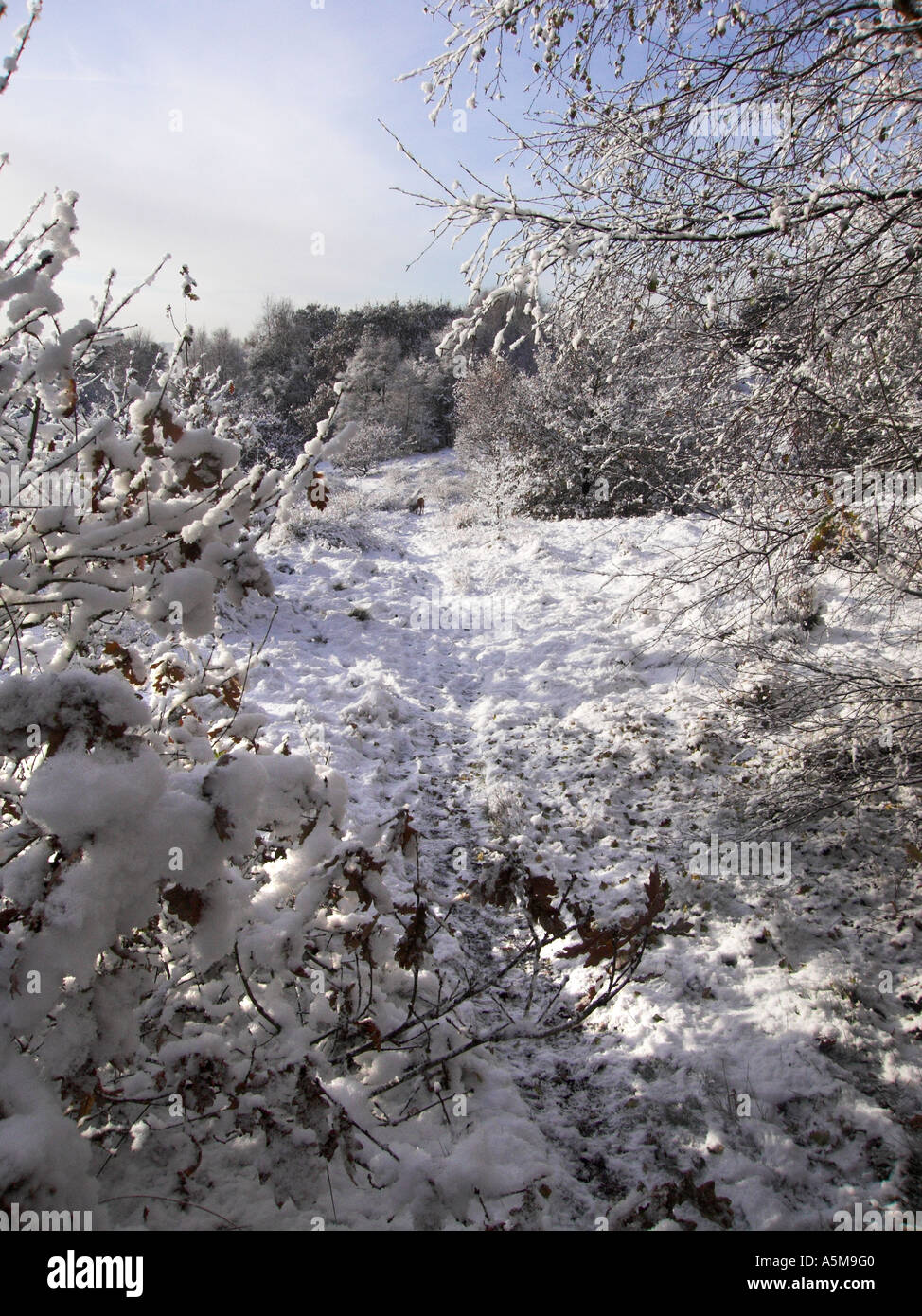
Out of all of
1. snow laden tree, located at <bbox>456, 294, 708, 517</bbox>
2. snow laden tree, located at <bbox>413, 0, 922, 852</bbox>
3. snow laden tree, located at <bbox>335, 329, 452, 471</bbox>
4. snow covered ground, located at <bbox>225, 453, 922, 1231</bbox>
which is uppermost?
snow laden tree, located at <bbox>335, 329, 452, 471</bbox>

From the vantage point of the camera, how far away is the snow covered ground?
2189 mm

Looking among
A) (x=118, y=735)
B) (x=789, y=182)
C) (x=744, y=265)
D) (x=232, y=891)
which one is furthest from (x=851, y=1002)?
(x=789, y=182)

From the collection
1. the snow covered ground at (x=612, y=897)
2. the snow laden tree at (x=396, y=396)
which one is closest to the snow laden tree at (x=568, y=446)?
the snow covered ground at (x=612, y=897)

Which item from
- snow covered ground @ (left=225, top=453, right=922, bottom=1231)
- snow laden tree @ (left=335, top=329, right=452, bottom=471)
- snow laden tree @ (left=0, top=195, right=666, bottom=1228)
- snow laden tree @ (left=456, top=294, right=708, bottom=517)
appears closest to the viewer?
snow laden tree @ (left=0, top=195, right=666, bottom=1228)

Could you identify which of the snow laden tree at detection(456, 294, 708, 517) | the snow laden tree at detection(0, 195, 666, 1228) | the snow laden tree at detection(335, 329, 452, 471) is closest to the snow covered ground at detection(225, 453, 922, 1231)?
the snow laden tree at detection(0, 195, 666, 1228)

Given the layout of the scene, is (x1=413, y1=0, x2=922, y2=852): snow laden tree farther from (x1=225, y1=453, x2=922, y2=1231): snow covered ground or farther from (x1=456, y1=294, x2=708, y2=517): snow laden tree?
(x1=456, y1=294, x2=708, y2=517): snow laden tree

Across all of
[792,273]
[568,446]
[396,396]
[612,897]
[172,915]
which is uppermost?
[396,396]

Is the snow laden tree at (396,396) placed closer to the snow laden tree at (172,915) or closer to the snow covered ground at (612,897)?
the snow covered ground at (612,897)

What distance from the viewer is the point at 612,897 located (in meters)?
3.95

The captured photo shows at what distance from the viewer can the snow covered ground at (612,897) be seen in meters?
2.19

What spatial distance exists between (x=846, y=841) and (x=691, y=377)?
306cm

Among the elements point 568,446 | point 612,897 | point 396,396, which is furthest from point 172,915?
point 396,396

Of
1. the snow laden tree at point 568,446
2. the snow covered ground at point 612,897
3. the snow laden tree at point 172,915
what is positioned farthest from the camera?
the snow laden tree at point 568,446

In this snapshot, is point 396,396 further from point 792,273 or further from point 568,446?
point 792,273
